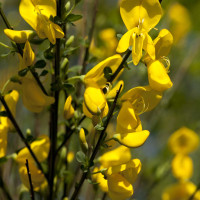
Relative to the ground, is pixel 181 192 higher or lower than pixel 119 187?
lower

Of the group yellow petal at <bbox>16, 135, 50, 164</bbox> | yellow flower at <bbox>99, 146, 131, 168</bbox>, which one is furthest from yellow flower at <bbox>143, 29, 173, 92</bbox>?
yellow petal at <bbox>16, 135, 50, 164</bbox>

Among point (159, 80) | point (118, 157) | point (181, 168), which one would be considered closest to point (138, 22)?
point (159, 80)

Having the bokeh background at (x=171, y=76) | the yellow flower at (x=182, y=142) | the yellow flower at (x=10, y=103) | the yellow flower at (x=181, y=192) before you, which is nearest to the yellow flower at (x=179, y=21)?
the bokeh background at (x=171, y=76)

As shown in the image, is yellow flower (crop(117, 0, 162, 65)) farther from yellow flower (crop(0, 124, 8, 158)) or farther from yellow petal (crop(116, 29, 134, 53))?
yellow flower (crop(0, 124, 8, 158))

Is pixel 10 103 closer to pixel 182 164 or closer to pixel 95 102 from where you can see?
pixel 95 102

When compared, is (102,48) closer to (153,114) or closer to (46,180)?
(153,114)

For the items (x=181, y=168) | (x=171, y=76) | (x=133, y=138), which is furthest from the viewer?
(x=171, y=76)

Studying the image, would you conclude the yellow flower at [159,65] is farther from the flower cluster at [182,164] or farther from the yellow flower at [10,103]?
the flower cluster at [182,164]
